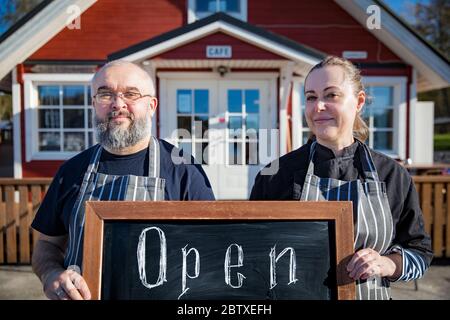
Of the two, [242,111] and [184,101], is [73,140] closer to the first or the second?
[184,101]

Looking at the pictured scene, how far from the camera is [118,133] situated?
1.73 meters

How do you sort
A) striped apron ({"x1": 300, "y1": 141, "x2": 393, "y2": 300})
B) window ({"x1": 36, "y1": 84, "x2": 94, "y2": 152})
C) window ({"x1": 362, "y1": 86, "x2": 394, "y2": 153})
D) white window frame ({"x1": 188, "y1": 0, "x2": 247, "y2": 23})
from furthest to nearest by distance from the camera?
window ({"x1": 362, "y1": 86, "x2": 394, "y2": 153})
window ({"x1": 36, "y1": 84, "x2": 94, "y2": 152})
white window frame ({"x1": 188, "y1": 0, "x2": 247, "y2": 23})
striped apron ({"x1": 300, "y1": 141, "x2": 393, "y2": 300})

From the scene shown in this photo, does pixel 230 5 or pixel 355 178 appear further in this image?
pixel 230 5

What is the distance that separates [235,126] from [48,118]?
3.58 metres

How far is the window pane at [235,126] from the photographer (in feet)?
23.9

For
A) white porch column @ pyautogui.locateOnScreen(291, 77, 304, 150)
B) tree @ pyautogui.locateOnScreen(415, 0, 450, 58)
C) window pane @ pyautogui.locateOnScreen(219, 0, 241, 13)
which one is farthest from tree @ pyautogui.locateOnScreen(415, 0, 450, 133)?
window pane @ pyautogui.locateOnScreen(219, 0, 241, 13)

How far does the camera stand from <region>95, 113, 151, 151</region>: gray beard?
173cm

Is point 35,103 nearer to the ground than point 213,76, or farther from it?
nearer to the ground

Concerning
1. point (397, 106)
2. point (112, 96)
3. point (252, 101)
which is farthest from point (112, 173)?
point (397, 106)

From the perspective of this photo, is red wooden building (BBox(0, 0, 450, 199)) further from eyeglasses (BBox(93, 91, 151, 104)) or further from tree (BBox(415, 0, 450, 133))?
tree (BBox(415, 0, 450, 133))

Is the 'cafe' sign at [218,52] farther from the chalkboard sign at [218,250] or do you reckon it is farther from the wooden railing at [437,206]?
the chalkboard sign at [218,250]

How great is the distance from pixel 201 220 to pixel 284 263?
36 centimetres

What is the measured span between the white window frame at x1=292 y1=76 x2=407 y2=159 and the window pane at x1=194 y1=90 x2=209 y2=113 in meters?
1.62
